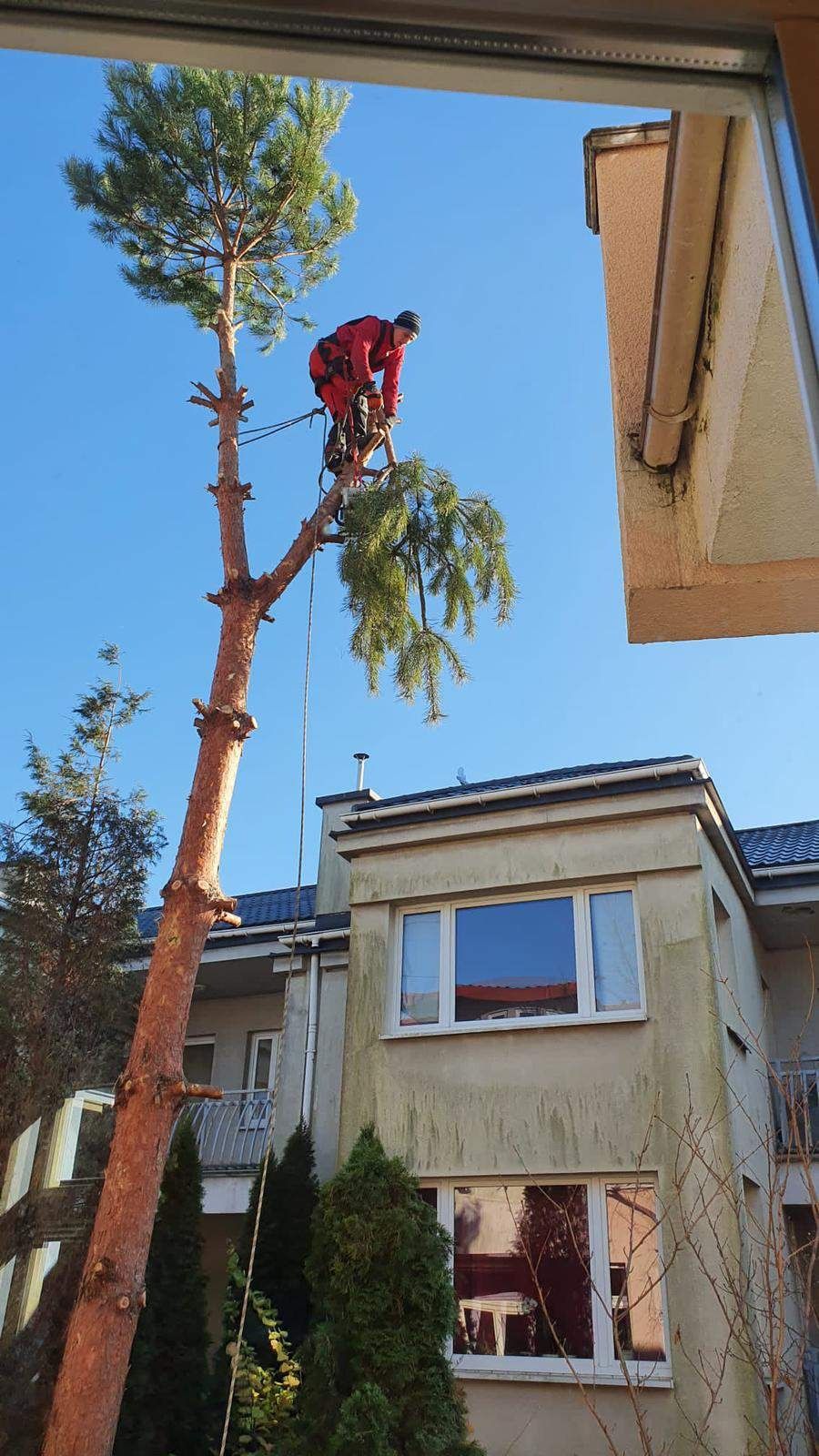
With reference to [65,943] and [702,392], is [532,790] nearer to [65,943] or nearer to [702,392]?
[65,943]

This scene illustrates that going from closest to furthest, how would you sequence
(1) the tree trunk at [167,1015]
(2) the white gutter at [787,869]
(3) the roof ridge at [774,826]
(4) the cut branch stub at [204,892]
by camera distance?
(1) the tree trunk at [167,1015] → (4) the cut branch stub at [204,892] → (2) the white gutter at [787,869] → (3) the roof ridge at [774,826]

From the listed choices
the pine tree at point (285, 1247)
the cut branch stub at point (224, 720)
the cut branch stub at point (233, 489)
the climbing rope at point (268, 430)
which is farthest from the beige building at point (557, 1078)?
the climbing rope at point (268, 430)

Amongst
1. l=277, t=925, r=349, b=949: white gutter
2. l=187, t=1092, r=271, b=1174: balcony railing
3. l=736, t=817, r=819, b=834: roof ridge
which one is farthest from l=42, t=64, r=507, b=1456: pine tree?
l=736, t=817, r=819, b=834: roof ridge

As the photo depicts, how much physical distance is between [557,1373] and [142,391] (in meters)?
8.16

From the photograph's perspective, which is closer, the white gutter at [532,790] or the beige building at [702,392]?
the beige building at [702,392]

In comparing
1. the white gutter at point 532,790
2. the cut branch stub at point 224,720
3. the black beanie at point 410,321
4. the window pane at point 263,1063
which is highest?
the black beanie at point 410,321

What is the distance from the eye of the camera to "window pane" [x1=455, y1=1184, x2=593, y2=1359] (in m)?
9.38

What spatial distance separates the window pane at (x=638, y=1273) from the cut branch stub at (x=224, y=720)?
15.4 feet

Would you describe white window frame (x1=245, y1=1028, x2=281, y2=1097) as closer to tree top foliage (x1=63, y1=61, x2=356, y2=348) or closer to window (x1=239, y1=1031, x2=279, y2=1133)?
window (x1=239, y1=1031, x2=279, y2=1133)

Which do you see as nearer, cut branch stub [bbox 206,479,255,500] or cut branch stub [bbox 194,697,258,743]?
cut branch stub [bbox 194,697,258,743]

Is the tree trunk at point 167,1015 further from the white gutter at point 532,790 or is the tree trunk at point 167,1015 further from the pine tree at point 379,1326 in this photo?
the white gutter at point 532,790

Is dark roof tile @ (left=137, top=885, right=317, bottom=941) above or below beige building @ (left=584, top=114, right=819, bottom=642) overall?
above

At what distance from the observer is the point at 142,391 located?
727 centimetres

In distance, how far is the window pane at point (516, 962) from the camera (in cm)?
1065
